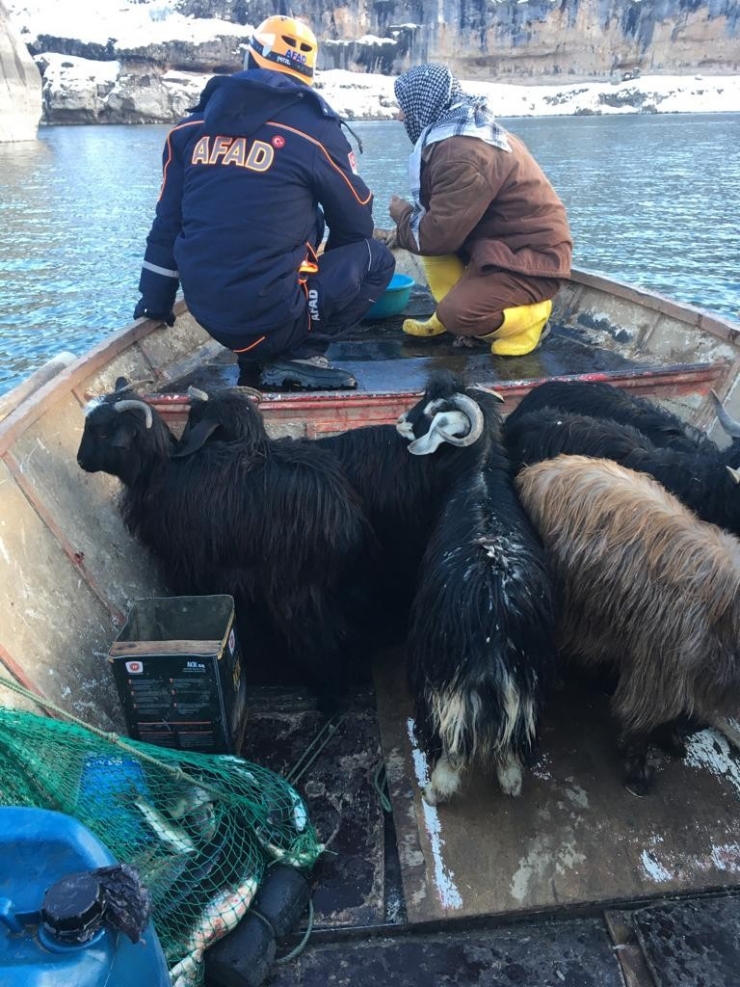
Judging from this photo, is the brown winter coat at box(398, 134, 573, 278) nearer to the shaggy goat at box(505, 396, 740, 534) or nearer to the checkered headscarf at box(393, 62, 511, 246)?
the checkered headscarf at box(393, 62, 511, 246)

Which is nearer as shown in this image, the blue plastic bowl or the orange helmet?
the orange helmet

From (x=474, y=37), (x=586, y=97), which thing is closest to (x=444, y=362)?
(x=586, y=97)

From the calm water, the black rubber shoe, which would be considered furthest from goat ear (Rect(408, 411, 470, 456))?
the calm water

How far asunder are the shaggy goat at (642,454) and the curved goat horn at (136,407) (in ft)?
6.41

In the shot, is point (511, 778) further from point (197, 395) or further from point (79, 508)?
point (79, 508)

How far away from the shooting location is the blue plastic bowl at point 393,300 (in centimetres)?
655

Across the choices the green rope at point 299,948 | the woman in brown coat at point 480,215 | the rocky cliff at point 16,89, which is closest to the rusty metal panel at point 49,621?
the green rope at point 299,948

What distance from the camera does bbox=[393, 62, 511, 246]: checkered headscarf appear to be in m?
5.05

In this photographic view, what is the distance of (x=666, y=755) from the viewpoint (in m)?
3.10

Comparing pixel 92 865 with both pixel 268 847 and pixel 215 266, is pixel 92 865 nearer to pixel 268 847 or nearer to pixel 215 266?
pixel 268 847

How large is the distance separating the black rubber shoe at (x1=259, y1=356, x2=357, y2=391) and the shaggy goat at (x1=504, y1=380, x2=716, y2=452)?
123 cm

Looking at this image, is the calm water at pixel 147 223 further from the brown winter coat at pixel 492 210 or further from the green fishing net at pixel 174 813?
the green fishing net at pixel 174 813

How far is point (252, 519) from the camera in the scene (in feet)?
11.1

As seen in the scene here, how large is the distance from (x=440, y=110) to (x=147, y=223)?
1797 cm
